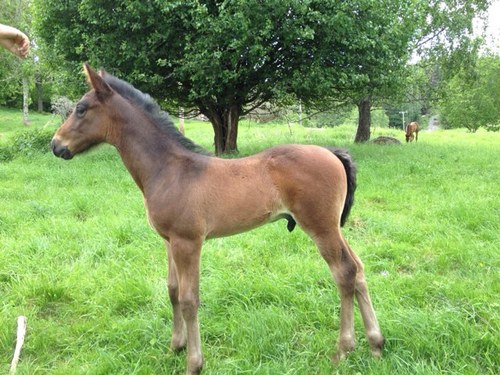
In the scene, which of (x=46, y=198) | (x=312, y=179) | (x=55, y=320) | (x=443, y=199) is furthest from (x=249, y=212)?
(x=46, y=198)

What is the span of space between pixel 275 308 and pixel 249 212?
1.02 meters

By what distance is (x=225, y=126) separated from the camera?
489 inches

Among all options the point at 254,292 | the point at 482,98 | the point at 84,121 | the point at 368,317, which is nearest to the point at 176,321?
the point at 254,292

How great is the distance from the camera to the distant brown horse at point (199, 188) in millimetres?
2744

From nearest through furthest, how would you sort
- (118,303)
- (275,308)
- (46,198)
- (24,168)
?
(275,308) < (118,303) < (46,198) < (24,168)

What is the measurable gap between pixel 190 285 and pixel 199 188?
621 mm

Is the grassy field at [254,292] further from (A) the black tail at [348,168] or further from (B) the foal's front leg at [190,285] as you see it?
(A) the black tail at [348,168]

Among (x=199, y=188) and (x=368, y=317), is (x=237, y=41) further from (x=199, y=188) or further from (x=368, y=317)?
(x=368, y=317)

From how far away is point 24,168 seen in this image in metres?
9.47

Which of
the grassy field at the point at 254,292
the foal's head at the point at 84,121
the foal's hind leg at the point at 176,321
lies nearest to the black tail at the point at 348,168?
the grassy field at the point at 254,292

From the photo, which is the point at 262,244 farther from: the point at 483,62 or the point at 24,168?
the point at 483,62

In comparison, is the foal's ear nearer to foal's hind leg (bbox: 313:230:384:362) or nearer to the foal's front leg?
the foal's front leg

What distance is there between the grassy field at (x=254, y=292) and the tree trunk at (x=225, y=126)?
234 inches

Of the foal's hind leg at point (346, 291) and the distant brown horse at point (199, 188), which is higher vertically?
the distant brown horse at point (199, 188)
